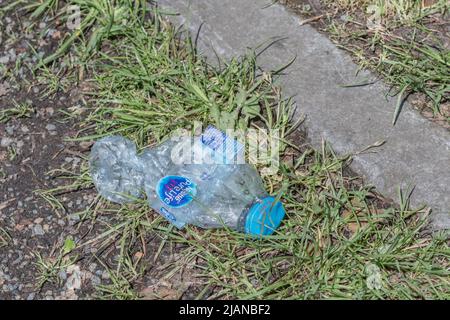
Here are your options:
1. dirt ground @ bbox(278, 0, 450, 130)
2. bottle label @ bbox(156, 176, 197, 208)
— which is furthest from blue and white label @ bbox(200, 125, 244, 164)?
dirt ground @ bbox(278, 0, 450, 130)

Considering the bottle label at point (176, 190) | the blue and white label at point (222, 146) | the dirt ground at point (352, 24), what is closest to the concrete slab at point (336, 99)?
the dirt ground at point (352, 24)

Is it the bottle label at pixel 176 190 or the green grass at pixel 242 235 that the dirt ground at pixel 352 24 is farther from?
the bottle label at pixel 176 190

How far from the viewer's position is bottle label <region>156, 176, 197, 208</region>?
329 cm

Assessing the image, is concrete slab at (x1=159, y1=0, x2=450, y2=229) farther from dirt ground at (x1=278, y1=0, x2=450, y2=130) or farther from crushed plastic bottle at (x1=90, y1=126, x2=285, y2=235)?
crushed plastic bottle at (x1=90, y1=126, x2=285, y2=235)

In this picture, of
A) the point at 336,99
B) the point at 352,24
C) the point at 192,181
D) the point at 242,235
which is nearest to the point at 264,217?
the point at 242,235

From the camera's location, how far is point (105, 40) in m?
3.99

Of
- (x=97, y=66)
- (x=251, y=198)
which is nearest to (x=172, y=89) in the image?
(x=97, y=66)

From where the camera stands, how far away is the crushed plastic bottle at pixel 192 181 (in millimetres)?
3227

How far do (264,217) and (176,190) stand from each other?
0.39 meters

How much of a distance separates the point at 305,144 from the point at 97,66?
1071 mm

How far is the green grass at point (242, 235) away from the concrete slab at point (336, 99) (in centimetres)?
8

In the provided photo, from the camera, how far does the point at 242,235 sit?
10.4 feet
